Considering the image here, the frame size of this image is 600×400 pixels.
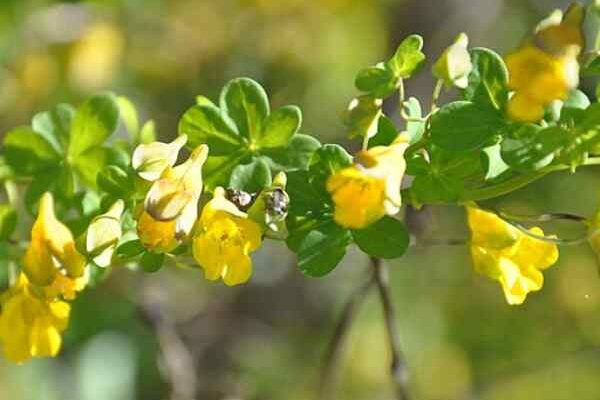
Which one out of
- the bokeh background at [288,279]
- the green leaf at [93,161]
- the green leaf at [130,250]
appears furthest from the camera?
the bokeh background at [288,279]

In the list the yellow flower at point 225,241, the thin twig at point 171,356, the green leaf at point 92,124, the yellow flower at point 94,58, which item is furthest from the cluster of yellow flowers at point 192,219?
the yellow flower at point 94,58

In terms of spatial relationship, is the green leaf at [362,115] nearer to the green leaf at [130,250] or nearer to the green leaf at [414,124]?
the green leaf at [414,124]

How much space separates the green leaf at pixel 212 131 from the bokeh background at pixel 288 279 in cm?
111

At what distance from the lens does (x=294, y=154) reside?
1.04m

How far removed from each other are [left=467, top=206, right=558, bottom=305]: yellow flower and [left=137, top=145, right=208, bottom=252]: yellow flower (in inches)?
9.7

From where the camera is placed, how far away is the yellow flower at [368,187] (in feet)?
2.99

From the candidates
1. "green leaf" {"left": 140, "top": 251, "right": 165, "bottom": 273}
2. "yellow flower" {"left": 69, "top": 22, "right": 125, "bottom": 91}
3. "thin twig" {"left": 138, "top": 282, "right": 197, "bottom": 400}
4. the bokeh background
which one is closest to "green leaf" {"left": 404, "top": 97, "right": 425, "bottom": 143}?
"green leaf" {"left": 140, "top": 251, "right": 165, "bottom": 273}

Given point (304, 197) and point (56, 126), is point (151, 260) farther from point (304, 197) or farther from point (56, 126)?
point (56, 126)

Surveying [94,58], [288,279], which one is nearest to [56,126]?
[94,58]

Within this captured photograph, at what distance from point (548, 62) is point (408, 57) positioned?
124mm

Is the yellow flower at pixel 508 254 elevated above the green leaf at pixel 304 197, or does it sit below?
below

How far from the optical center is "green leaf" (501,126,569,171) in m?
0.94

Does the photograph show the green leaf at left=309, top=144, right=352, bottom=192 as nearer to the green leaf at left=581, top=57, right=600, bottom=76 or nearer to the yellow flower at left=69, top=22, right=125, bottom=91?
the green leaf at left=581, top=57, right=600, bottom=76

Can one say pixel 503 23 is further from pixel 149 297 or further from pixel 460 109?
pixel 460 109
